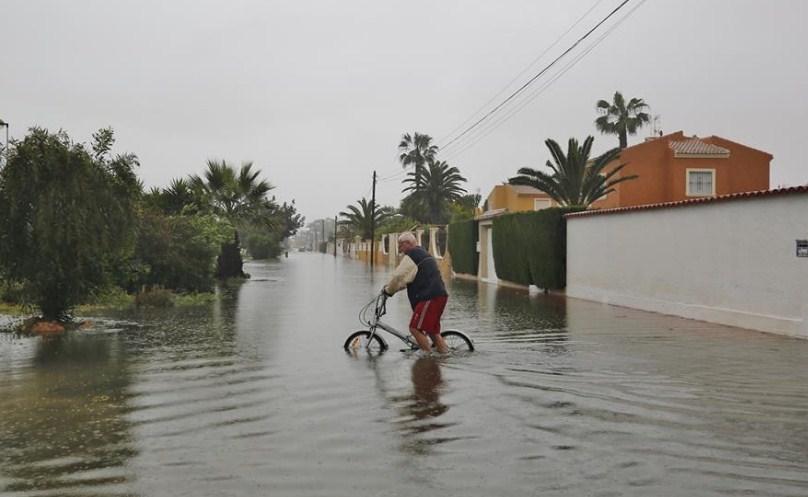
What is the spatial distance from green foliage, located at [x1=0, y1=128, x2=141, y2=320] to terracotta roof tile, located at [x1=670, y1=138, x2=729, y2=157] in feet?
101

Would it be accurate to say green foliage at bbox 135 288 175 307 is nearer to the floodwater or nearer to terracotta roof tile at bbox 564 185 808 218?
the floodwater

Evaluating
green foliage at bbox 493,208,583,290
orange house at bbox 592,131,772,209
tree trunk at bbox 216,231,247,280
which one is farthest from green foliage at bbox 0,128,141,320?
orange house at bbox 592,131,772,209

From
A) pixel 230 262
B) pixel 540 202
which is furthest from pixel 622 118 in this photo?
pixel 230 262

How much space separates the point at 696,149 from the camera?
3859cm

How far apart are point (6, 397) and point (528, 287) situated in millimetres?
19482

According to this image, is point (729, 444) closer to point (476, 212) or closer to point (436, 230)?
point (436, 230)

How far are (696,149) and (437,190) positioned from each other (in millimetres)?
36056

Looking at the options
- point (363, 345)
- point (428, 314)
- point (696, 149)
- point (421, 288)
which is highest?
point (696, 149)

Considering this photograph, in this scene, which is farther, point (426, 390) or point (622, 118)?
Result: point (622, 118)

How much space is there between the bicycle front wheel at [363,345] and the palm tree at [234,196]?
19820 mm

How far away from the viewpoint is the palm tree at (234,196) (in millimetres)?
30469

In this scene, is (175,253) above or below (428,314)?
above

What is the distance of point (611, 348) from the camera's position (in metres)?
11.2

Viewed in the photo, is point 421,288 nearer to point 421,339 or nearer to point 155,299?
point 421,339
